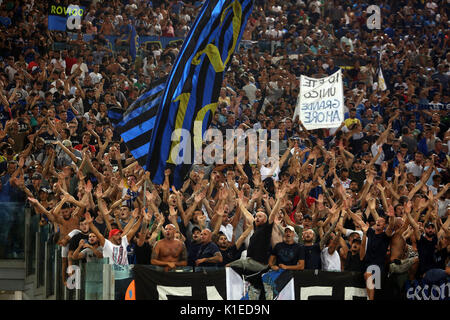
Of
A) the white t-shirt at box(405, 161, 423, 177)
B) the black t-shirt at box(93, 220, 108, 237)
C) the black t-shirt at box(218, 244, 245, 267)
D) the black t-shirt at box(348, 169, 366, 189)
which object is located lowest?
the black t-shirt at box(218, 244, 245, 267)

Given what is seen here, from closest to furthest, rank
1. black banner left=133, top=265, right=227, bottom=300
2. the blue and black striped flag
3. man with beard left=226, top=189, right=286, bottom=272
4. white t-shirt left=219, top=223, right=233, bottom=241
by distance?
1. black banner left=133, top=265, right=227, bottom=300
2. man with beard left=226, top=189, right=286, bottom=272
3. white t-shirt left=219, top=223, right=233, bottom=241
4. the blue and black striped flag

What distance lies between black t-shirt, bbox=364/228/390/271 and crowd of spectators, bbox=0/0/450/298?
2 cm

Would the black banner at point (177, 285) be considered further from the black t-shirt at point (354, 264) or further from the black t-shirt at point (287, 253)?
the black t-shirt at point (354, 264)

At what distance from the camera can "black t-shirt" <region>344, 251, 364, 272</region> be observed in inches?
448

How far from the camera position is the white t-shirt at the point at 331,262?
11.6m

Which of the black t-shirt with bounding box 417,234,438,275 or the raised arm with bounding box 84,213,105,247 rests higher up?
the raised arm with bounding box 84,213,105,247

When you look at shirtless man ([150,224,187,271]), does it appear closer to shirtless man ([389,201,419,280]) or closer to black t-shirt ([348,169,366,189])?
shirtless man ([389,201,419,280])

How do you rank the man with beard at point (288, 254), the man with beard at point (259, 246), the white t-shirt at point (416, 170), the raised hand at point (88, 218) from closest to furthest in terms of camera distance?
the man with beard at point (259, 246)
the man with beard at point (288, 254)
the raised hand at point (88, 218)
the white t-shirt at point (416, 170)

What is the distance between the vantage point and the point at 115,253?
11.5 m

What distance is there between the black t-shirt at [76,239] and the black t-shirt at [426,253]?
4.32 meters

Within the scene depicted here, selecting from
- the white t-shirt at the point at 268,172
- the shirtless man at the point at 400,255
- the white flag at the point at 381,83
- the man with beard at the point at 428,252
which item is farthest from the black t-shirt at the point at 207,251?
the white flag at the point at 381,83

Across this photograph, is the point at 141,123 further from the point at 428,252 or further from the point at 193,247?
the point at 428,252

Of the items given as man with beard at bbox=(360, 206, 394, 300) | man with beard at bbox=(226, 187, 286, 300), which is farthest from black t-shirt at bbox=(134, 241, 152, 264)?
man with beard at bbox=(360, 206, 394, 300)
